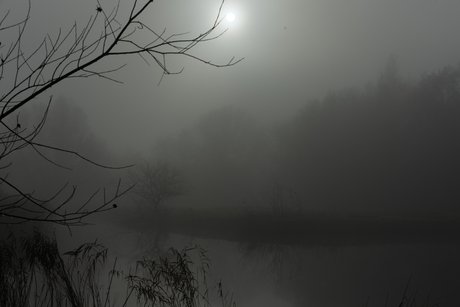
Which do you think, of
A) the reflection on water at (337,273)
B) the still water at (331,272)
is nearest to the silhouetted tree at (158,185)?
the still water at (331,272)

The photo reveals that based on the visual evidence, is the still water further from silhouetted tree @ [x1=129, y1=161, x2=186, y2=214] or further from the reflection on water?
silhouetted tree @ [x1=129, y1=161, x2=186, y2=214]

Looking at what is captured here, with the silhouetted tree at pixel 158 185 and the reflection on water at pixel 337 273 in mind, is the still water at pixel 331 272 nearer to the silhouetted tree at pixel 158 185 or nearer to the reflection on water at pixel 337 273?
the reflection on water at pixel 337 273

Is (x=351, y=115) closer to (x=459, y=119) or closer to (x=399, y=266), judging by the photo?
(x=459, y=119)

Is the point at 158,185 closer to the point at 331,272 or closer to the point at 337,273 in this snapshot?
the point at 331,272

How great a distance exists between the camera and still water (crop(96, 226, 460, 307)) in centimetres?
689

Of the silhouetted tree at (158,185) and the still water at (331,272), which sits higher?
the silhouetted tree at (158,185)

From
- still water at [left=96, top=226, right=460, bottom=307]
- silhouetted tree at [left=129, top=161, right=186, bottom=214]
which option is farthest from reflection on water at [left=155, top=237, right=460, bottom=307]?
silhouetted tree at [left=129, top=161, right=186, bottom=214]

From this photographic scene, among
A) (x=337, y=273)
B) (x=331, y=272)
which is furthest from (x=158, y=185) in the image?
(x=337, y=273)

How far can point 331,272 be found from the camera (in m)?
9.06

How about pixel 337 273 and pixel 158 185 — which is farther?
pixel 158 185

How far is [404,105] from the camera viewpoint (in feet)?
88.9

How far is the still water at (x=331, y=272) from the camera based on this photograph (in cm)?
689

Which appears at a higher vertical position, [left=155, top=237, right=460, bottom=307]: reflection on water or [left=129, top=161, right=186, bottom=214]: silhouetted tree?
[left=129, top=161, right=186, bottom=214]: silhouetted tree

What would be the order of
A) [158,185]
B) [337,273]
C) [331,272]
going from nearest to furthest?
[337,273], [331,272], [158,185]
